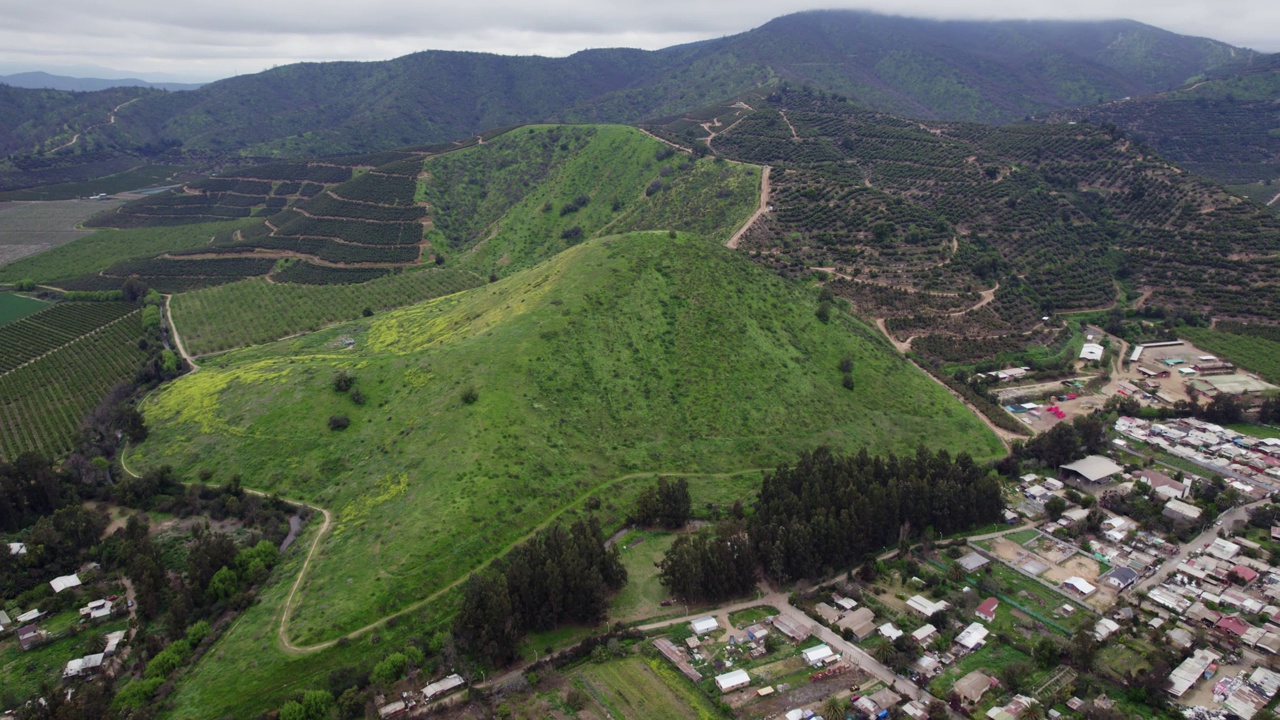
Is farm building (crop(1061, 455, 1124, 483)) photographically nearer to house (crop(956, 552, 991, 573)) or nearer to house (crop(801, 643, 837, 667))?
house (crop(956, 552, 991, 573))

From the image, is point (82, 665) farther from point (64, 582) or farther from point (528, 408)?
point (528, 408)

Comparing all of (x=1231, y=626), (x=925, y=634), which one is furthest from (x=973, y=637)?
(x=1231, y=626)

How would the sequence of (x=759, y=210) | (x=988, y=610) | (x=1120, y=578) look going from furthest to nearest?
(x=759, y=210)
(x=1120, y=578)
(x=988, y=610)

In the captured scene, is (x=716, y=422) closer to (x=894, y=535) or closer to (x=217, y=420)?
(x=894, y=535)

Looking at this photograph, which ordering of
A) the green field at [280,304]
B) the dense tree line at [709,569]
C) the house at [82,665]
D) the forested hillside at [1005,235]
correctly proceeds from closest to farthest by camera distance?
the house at [82,665], the dense tree line at [709,569], the green field at [280,304], the forested hillside at [1005,235]

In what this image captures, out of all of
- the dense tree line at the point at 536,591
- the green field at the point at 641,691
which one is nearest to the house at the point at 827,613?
the green field at the point at 641,691

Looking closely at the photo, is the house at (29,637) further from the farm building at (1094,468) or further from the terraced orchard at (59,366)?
the farm building at (1094,468)
